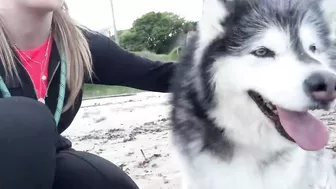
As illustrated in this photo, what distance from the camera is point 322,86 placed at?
5.28 ft

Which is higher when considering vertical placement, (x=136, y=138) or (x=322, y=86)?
(x=322, y=86)

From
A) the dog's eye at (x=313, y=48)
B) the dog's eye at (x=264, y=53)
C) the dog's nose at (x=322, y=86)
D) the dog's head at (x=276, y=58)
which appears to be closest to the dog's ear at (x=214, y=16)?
the dog's head at (x=276, y=58)

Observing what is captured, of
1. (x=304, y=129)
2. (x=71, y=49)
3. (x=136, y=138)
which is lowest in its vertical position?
(x=136, y=138)

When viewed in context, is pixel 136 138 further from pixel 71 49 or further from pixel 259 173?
pixel 259 173

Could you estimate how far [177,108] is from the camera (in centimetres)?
208

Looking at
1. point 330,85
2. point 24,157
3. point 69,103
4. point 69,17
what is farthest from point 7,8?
point 330,85

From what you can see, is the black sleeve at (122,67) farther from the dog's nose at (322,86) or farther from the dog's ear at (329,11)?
the dog's nose at (322,86)

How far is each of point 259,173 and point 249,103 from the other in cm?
30

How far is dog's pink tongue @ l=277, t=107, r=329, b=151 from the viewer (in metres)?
1.75

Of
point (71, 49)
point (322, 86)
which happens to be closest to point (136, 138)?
point (71, 49)

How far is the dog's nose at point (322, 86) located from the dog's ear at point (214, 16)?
463 millimetres

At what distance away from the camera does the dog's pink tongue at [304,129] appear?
5.74 ft

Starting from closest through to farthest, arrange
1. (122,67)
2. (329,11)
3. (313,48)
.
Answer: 1. (313,48)
2. (329,11)
3. (122,67)

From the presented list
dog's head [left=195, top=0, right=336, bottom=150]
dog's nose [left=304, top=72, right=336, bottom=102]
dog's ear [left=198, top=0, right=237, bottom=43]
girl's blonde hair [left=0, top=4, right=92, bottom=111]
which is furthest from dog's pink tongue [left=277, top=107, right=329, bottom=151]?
girl's blonde hair [left=0, top=4, right=92, bottom=111]
